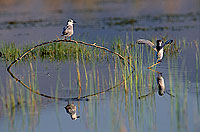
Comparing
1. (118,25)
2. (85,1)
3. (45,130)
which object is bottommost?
(45,130)

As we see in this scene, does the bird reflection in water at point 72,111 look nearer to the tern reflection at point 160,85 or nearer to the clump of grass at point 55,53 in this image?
the tern reflection at point 160,85

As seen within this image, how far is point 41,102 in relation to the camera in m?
5.84

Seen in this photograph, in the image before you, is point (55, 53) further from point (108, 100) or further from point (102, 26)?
point (102, 26)

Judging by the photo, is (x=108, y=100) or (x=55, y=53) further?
(x=55, y=53)

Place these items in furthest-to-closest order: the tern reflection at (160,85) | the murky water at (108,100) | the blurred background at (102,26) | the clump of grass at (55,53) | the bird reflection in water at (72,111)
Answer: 1. the blurred background at (102,26)
2. the clump of grass at (55,53)
3. the tern reflection at (160,85)
4. the bird reflection in water at (72,111)
5. the murky water at (108,100)

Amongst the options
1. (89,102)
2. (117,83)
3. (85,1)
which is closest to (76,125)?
(89,102)

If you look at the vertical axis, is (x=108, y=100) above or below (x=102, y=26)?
below

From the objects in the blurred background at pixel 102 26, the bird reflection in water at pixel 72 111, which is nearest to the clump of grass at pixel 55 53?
the blurred background at pixel 102 26

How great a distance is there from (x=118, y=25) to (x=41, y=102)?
10.3 m

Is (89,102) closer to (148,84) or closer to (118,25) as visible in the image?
(148,84)

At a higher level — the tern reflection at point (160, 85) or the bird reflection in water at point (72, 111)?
the tern reflection at point (160, 85)

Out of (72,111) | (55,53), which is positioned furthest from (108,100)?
(55,53)

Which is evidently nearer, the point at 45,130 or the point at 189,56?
the point at 45,130

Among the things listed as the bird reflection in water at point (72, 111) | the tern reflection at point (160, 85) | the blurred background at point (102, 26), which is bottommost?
the bird reflection in water at point (72, 111)
